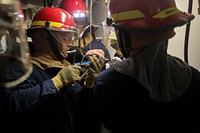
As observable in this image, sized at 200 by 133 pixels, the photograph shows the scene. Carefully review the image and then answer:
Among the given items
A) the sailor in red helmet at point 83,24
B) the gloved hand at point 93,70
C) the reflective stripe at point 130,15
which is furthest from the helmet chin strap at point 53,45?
the sailor in red helmet at point 83,24

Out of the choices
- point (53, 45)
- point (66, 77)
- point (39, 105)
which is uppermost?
point (53, 45)

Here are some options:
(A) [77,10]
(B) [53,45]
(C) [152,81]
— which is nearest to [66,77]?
(B) [53,45]

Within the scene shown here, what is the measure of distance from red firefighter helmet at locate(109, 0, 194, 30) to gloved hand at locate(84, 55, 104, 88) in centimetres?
47

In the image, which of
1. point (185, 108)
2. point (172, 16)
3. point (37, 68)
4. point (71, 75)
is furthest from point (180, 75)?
point (37, 68)

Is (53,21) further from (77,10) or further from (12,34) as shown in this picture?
(77,10)

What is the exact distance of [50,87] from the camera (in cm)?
116

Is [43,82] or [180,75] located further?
[43,82]

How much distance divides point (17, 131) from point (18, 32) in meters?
0.74

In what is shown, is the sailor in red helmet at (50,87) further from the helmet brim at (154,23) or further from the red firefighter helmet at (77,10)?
the red firefighter helmet at (77,10)

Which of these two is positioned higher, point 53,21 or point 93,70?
point 53,21

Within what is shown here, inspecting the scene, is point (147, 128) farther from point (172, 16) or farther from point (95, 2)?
point (95, 2)

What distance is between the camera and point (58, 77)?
1229mm

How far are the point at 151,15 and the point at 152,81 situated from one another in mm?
281

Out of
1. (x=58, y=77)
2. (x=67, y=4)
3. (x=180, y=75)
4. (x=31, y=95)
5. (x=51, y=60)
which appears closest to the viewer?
(x=180, y=75)
